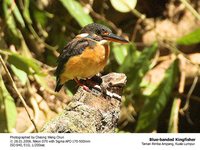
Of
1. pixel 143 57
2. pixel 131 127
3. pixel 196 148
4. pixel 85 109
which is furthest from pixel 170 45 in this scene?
pixel 85 109

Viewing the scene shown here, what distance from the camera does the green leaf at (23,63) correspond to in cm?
272

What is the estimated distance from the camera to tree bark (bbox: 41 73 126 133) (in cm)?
236

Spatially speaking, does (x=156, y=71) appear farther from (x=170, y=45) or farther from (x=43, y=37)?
(x=43, y=37)

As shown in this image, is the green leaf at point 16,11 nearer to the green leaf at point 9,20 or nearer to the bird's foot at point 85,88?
the green leaf at point 9,20

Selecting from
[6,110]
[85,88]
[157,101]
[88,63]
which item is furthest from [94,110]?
[157,101]

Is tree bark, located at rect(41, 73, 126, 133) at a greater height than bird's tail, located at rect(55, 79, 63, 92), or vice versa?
bird's tail, located at rect(55, 79, 63, 92)

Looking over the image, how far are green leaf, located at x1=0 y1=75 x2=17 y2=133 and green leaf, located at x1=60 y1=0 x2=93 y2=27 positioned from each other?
34cm

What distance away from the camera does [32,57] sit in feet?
9.86

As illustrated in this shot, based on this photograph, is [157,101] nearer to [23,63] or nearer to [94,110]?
[23,63]

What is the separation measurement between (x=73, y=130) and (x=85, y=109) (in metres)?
0.07

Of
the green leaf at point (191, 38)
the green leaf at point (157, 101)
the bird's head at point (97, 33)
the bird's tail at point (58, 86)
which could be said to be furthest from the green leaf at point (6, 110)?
the green leaf at point (191, 38)

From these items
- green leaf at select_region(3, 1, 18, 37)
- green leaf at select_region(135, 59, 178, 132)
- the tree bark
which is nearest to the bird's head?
the tree bark

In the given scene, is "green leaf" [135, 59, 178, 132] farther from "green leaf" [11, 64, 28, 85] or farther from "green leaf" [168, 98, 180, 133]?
"green leaf" [11, 64, 28, 85]

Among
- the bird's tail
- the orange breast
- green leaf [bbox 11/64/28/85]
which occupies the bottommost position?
the bird's tail
